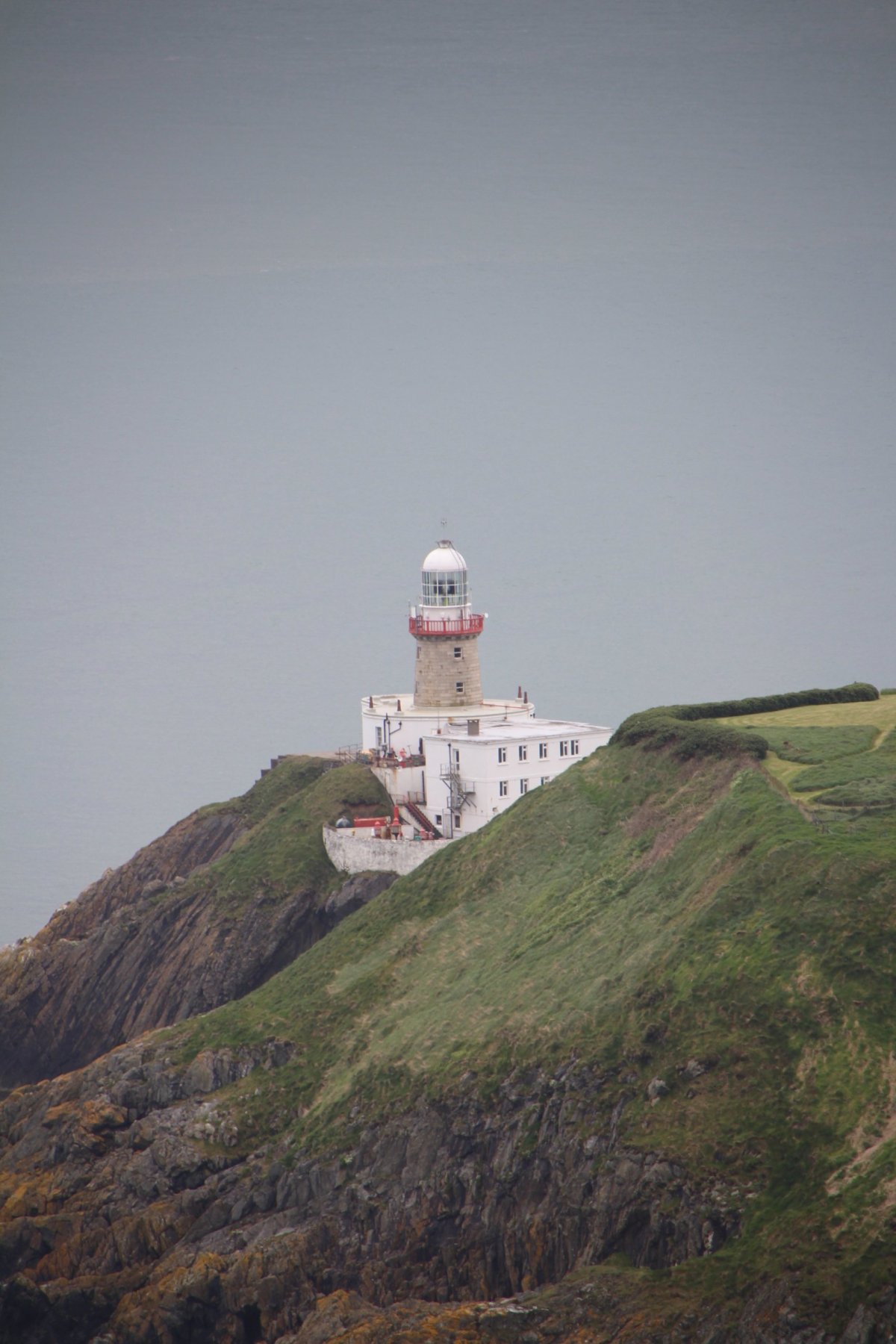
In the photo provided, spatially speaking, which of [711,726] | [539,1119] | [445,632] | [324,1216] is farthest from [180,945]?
[539,1119]

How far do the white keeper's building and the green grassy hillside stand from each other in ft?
22.7

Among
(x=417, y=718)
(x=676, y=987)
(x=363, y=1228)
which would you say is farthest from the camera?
(x=417, y=718)

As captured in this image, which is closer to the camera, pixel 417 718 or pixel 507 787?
pixel 507 787

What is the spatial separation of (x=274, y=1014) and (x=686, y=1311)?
26.7m

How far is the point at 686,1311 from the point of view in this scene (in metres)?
46.3

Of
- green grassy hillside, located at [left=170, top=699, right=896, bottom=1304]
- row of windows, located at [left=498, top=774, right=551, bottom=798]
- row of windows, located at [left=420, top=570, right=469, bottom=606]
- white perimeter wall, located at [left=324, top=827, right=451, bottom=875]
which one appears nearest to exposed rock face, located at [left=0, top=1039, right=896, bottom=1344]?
green grassy hillside, located at [left=170, top=699, right=896, bottom=1304]

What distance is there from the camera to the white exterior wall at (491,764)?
280 ft

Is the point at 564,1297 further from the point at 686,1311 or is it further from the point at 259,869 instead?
the point at 259,869

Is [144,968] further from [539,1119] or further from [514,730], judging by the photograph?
[539,1119]

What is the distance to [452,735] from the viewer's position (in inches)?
3433

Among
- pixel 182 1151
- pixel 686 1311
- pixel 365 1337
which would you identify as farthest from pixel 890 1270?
pixel 182 1151

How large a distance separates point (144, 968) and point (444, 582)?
21.2 m

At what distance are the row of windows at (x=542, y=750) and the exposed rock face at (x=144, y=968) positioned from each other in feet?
22.1

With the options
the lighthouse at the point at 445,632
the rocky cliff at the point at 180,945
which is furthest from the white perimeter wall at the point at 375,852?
the lighthouse at the point at 445,632
